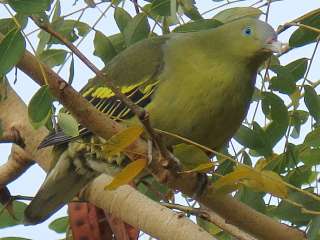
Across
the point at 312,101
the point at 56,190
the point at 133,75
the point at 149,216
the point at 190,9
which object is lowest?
the point at 56,190

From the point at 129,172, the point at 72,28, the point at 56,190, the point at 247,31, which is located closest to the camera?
the point at 129,172

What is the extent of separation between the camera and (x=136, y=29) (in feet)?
8.14

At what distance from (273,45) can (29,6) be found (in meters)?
0.92

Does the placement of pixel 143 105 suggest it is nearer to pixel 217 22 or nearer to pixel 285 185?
pixel 217 22

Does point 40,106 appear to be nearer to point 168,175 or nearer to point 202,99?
point 168,175

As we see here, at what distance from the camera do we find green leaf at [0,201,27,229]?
270 centimetres

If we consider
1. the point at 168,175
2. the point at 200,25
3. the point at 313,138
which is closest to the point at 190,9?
the point at 200,25

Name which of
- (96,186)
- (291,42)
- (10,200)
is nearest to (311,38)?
(291,42)

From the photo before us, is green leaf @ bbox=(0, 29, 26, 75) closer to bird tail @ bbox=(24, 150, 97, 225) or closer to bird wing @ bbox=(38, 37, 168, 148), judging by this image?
bird wing @ bbox=(38, 37, 168, 148)

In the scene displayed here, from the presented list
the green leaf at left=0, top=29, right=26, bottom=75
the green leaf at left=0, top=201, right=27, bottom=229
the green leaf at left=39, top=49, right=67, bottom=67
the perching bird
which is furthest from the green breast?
the green leaf at left=0, top=29, right=26, bottom=75

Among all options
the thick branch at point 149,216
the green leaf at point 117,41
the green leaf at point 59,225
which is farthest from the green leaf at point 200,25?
the green leaf at point 59,225

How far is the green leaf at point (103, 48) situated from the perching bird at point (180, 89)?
0.07 meters

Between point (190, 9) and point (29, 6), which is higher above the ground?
point (190, 9)

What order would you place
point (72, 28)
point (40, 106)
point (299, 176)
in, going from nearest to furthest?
point (40, 106) → point (299, 176) → point (72, 28)
